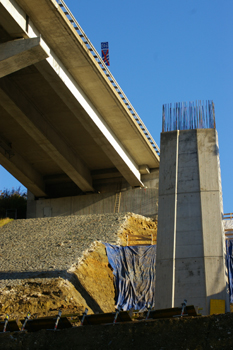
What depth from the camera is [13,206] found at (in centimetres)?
3447

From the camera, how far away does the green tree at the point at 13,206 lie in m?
34.1

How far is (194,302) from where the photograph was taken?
12367mm

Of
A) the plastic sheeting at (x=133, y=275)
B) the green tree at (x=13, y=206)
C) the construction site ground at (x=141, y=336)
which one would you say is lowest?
the construction site ground at (x=141, y=336)

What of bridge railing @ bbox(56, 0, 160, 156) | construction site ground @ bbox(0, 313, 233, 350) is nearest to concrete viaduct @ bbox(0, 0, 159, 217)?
bridge railing @ bbox(56, 0, 160, 156)

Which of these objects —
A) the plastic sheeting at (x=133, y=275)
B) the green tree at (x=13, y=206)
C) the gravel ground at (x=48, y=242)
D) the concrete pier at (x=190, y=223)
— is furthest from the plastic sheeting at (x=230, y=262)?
the green tree at (x=13, y=206)

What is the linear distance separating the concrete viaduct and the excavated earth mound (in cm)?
402

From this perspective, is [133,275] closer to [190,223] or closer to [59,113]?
[190,223]

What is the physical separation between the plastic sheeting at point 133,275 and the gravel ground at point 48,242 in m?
Result: 1.45

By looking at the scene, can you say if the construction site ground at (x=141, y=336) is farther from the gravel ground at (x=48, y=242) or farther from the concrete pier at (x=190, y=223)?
the gravel ground at (x=48, y=242)

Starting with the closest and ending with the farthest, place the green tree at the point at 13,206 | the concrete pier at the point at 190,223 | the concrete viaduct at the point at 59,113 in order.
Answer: the concrete pier at the point at 190,223
the concrete viaduct at the point at 59,113
the green tree at the point at 13,206

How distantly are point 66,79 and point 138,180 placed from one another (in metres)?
9.84

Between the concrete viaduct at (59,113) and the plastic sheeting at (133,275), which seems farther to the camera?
the concrete viaduct at (59,113)

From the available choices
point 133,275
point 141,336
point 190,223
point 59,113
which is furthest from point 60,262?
point 141,336

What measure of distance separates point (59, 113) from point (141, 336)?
1962cm
